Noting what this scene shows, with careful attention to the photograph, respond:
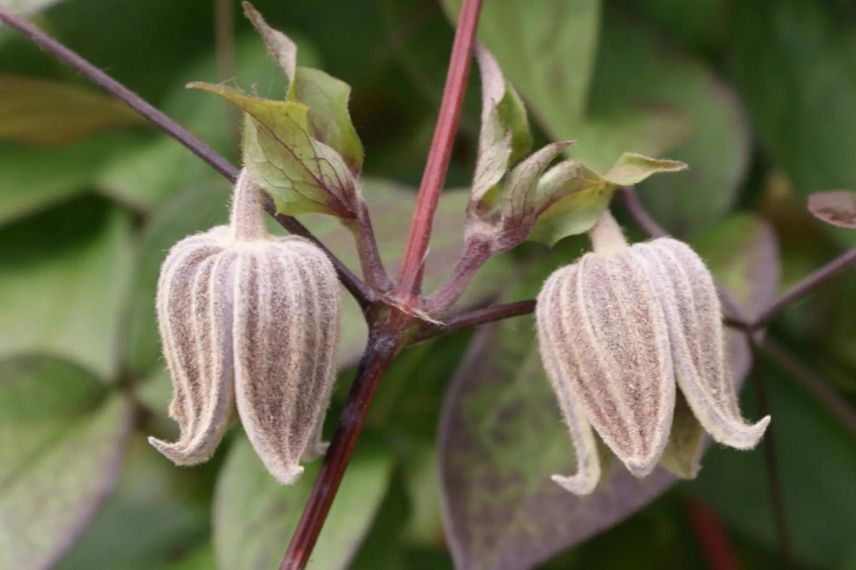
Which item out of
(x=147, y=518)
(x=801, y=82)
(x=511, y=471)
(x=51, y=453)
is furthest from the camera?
(x=147, y=518)

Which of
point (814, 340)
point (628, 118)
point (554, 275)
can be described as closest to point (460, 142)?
point (628, 118)

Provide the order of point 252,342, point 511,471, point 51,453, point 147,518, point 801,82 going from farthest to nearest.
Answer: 1. point 147,518
2. point 801,82
3. point 51,453
4. point 511,471
5. point 252,342

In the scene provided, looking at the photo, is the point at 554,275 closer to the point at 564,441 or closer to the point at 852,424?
the point at 564,441

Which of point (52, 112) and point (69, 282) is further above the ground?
point (52, 112)

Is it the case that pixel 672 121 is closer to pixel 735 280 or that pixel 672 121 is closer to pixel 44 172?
pixel 735 280

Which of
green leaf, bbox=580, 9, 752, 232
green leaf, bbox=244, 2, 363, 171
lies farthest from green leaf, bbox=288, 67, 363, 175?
green leaf, bbox=580, 9, 752, 232

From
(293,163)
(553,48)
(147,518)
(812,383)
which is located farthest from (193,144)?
(147,518)

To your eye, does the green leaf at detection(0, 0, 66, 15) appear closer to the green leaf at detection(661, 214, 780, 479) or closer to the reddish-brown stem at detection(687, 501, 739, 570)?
the green leaf at detection(661, 214, 780, 479)
